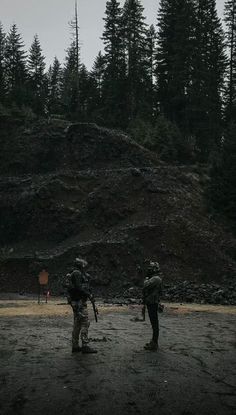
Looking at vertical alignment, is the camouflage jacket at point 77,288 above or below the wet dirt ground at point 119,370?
above

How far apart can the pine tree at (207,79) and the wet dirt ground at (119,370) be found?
36641 mm

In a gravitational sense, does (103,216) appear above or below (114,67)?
below

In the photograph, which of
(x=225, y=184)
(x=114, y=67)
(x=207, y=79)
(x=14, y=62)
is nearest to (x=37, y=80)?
(x=14, y=62)

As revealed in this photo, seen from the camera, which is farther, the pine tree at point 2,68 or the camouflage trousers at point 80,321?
the pine tree at point 2,68

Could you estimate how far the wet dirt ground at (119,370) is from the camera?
714 centimetres

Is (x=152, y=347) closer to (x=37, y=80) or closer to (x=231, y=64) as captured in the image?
(x=231, y=64)

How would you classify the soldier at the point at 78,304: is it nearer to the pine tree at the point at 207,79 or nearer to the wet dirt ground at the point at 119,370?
the wet dirt ground at the point at 119,370

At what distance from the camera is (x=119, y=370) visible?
9.13 metres

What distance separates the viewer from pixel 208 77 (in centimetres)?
5275

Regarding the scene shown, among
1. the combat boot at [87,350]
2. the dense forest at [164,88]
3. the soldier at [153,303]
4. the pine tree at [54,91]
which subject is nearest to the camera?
the combat boot at [87,350]

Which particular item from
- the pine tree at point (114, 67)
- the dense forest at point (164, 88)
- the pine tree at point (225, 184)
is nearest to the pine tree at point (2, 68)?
the dense forest at point (164, 88)

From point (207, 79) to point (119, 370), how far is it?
156 ft

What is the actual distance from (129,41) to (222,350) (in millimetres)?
53917

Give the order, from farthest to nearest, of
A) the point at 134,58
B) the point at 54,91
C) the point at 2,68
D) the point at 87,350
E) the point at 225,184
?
the point at 54,91 → the point at 2,68 → the point at 134,58 → the point at 225,184 → the point at 87,350
